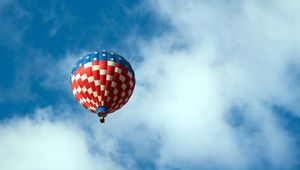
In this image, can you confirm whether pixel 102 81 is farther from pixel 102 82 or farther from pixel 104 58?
pixel 104 58

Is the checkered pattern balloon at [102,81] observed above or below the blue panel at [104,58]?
below

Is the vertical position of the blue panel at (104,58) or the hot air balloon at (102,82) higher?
the blue panel at (104,58)

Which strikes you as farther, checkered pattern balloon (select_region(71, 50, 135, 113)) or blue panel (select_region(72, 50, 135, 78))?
blue panel (select_region(72, 50, 135, 78))

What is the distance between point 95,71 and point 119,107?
3.82 metres

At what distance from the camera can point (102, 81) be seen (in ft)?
197

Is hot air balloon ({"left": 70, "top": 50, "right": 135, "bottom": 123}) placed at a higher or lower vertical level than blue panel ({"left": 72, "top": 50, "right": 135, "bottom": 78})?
lower

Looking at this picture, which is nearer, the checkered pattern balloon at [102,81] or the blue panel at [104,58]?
the checkered pattern balloon at [102,81]

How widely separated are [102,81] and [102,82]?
87 millimetres

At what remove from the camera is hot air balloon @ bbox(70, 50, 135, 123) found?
6003cm

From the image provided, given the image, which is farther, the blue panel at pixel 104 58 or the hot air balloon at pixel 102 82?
the blue panel at pixel 104 58

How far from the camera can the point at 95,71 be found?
198 feet

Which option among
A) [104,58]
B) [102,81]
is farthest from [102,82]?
[104,58]

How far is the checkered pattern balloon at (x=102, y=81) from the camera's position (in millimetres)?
60031

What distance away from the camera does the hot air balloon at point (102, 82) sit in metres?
60.0
